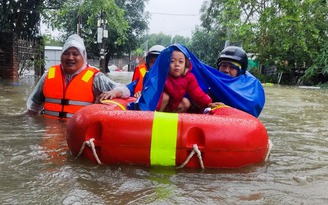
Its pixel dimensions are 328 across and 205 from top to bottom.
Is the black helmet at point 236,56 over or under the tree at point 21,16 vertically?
under

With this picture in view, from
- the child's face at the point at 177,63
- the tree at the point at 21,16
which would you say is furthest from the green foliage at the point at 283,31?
the child's face at the point at 177,63

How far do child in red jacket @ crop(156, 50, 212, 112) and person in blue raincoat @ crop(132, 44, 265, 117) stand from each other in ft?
0.28

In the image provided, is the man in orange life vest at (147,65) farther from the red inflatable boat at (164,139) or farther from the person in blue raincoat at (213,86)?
the red inflatable boat at (164,139)

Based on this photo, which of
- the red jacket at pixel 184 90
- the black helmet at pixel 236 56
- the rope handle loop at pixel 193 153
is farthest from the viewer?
the black helmet at pixel 236 56

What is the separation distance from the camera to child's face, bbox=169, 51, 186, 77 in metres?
3.61

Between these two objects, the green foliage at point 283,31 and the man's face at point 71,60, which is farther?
the green foliage at point 283,31

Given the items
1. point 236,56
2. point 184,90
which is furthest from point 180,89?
point 236,56

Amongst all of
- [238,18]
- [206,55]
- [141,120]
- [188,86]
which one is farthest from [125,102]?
[206,55]

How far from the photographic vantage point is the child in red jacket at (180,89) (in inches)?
143

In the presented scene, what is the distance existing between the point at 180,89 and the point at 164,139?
96 cm

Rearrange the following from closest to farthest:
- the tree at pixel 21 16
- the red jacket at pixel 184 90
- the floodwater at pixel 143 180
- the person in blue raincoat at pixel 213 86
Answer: the floodwater at pixel 143 180
the person in blue raincoat at pixel 213 86
the red jacket at pixel 184 90
the tree at pixel 21 16

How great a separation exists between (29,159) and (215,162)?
1463 millimetres

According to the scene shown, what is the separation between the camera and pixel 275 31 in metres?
19.0

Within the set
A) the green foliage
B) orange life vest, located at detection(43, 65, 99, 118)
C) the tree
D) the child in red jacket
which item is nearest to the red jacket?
the child in red jacket
